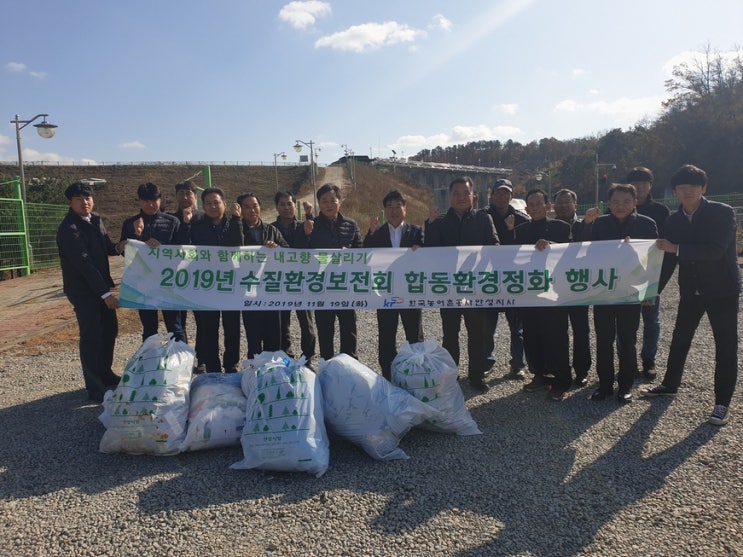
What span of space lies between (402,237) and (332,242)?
707 mm

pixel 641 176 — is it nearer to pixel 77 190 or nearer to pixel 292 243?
pixel 292 243

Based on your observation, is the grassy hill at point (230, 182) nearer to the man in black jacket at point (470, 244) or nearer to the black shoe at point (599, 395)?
the man in black jacket at point (470, 244)

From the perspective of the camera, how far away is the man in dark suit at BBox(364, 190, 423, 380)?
4648 millimetres

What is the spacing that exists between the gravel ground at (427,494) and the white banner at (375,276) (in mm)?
1107

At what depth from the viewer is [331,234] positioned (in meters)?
4.86

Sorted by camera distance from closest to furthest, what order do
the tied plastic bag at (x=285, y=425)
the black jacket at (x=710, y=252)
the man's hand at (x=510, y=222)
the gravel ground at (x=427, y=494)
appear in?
the gravel ground at (x=427, y=494) → the tied plastic bag at (x=285, y=425) → the black jacket at (x=710, y=252) → the man's hand at (x=510, y=222)

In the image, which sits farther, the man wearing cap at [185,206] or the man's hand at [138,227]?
the man wearing cap at [185,206]

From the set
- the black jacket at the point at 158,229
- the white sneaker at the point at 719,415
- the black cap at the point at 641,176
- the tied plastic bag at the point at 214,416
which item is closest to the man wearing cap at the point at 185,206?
the black jacket at the point at 158,229

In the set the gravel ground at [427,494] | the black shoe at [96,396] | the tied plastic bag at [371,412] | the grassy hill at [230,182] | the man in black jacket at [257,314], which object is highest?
the grassy hill at [230,182]

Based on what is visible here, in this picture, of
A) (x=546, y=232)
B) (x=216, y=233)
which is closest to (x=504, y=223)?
(x=546, y=232)

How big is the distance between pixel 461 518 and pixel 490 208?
3.65 meters

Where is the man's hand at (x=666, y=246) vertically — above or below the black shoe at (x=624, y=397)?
above

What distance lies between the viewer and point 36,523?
106 inches

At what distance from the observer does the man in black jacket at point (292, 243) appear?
497cm
